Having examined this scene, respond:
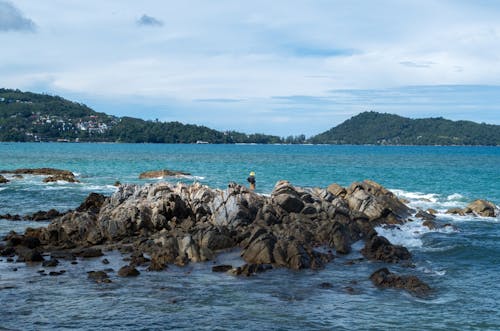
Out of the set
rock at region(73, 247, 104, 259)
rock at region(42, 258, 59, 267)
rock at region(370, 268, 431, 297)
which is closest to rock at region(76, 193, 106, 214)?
rock at region(73, 247, 104, 259)

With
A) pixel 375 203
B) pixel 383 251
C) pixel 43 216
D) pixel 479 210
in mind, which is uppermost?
pixel 375 203

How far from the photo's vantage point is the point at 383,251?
3148cm

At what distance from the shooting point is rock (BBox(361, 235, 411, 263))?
30.9 metres

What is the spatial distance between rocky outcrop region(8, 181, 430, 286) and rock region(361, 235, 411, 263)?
0.05 meters

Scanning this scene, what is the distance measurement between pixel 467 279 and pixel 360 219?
41.2 ft

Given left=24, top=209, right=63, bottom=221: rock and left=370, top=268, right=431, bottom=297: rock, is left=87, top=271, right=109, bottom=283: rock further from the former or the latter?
left=24, top=209, right=63, bottom=221: rock

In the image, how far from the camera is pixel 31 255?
3011cm

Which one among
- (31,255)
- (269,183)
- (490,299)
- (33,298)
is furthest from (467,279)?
(269,183)

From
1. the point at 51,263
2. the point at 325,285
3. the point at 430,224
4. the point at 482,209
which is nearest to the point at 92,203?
the point at 51,263

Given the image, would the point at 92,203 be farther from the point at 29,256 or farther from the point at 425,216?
the point at 425,216

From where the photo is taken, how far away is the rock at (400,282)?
81.6 feet

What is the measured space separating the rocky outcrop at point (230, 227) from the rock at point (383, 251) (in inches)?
2.1

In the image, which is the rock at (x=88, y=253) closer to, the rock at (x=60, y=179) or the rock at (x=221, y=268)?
the rock at (x=221, y=268)

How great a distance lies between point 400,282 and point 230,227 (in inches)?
530
